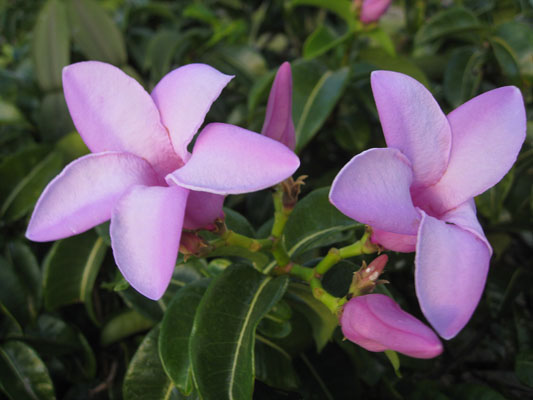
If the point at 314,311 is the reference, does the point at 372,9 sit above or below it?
above

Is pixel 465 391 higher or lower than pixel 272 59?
lower

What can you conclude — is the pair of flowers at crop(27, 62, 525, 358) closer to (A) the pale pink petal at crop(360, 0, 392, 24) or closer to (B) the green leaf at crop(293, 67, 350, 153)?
(B) the green leaf at crop(293, 67, 350, 153)

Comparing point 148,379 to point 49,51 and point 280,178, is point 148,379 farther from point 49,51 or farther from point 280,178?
point 49,51

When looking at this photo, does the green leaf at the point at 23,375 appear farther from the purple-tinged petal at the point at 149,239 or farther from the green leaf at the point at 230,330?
the purple-tinged petal at the point at 149,239

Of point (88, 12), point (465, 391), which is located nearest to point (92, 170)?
point (465, 391)

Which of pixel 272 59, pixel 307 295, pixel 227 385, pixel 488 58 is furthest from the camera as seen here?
pixel 272 59

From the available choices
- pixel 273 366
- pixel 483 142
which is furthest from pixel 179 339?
pixel 483 142

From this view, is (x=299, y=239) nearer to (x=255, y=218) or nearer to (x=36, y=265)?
(x=255, y=218)
